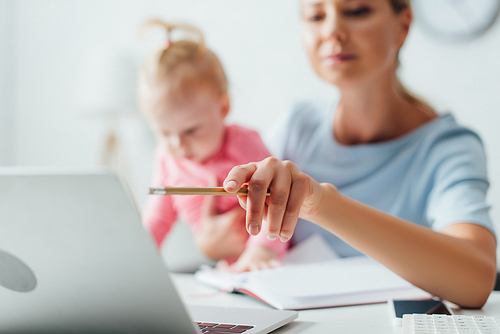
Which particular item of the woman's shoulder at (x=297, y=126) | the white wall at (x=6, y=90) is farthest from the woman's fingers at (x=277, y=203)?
the white wall at (x=6, y=90)

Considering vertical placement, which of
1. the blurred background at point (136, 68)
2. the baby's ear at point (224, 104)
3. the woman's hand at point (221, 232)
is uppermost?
the blurred background at point (136, 68)

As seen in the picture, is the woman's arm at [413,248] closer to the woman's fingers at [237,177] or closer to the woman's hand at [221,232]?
the woman's fingers at [237,177]

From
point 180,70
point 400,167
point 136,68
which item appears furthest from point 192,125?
point 136,68

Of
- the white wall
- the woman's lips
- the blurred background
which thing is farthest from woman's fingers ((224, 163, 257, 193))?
the white wall

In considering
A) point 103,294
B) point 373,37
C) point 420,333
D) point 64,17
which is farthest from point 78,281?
point 64,17

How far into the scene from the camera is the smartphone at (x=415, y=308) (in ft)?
1.92

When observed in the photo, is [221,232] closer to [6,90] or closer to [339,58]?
[339,58]

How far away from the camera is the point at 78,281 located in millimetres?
399

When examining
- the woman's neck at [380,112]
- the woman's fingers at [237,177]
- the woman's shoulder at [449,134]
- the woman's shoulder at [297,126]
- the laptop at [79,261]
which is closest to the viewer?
the laptop at [79,261]

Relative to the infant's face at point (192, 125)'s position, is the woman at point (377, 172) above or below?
below

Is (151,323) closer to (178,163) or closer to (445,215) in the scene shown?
(445,215)

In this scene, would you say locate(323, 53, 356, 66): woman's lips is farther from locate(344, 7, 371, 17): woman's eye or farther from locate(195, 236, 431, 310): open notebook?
locate(195, 236, 431, 310): open notebook

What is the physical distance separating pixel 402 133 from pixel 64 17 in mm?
2568

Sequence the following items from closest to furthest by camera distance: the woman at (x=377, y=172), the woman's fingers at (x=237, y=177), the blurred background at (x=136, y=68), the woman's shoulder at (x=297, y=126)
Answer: the woman's fingers at (x=237, y=177), the woman at (x=377, y=172), the woman's shoulder at (x=297, y=126), the blurred background at (x=136, y=68)
